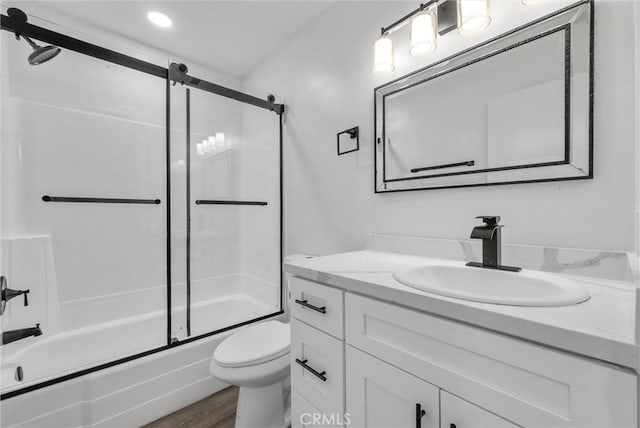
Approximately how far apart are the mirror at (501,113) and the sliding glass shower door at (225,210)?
1183 mm

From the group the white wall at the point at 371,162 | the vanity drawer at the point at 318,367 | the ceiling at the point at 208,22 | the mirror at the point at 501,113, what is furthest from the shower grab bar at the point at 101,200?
the mirror at the point at 501,113

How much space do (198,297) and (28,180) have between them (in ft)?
4.24

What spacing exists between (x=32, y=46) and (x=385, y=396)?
230 cm

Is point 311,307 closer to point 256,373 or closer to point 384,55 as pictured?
point 256,373

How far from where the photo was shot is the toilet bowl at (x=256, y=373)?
1.19m

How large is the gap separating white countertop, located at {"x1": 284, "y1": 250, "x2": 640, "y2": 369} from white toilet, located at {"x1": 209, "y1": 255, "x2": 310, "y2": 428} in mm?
611

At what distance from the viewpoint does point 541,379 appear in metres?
0.51

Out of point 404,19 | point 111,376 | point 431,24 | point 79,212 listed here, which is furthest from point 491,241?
point 79,212

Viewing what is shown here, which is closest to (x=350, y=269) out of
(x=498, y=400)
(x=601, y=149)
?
(x=498, y=400)

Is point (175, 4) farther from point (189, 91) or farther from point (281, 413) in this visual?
point (281, 413)

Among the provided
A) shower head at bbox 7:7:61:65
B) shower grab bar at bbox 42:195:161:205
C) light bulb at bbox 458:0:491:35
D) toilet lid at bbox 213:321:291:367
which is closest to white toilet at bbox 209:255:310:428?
toilet lid at bbox 213:321:291:367

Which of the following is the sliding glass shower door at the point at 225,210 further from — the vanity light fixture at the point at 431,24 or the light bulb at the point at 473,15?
the light bulb at the point at 473,15

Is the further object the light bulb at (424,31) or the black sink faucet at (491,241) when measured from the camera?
the light bulb at (424,31)

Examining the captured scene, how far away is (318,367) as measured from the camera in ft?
3.13
